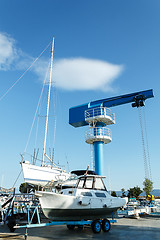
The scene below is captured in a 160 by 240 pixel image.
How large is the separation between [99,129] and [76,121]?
142 inches

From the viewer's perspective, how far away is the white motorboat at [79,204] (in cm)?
1006

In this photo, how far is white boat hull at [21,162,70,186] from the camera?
805 inches

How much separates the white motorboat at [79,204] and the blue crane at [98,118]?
1391cm

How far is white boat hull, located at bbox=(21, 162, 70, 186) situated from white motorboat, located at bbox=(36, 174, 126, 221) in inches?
375

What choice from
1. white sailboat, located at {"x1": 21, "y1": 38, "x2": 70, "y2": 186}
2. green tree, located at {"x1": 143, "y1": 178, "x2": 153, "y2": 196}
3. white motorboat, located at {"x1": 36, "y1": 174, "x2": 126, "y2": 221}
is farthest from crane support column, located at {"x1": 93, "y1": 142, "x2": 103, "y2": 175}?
green tree, located at {"x1": 143, "y1": 178, "x2": 153, "y2": 196}

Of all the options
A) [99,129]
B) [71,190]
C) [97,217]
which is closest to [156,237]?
[97,217]

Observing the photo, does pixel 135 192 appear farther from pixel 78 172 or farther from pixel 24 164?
pixel 24 164

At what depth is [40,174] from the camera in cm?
2194

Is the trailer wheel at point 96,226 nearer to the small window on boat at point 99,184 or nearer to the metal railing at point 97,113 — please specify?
the small window on boat at point 99,184

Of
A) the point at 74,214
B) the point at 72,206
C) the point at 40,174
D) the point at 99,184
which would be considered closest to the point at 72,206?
the point at 72,206

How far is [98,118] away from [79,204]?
696 inches

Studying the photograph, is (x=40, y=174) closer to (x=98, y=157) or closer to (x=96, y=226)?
(x=98, y=157)

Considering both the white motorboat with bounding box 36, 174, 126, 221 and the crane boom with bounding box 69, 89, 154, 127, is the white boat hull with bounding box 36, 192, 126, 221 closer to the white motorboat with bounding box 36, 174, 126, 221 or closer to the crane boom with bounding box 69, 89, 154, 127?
the white motorboat with bounding box 36, 174, 126, 221

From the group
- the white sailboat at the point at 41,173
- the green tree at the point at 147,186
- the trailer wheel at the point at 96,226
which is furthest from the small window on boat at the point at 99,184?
the green tree at the point at 147,186
